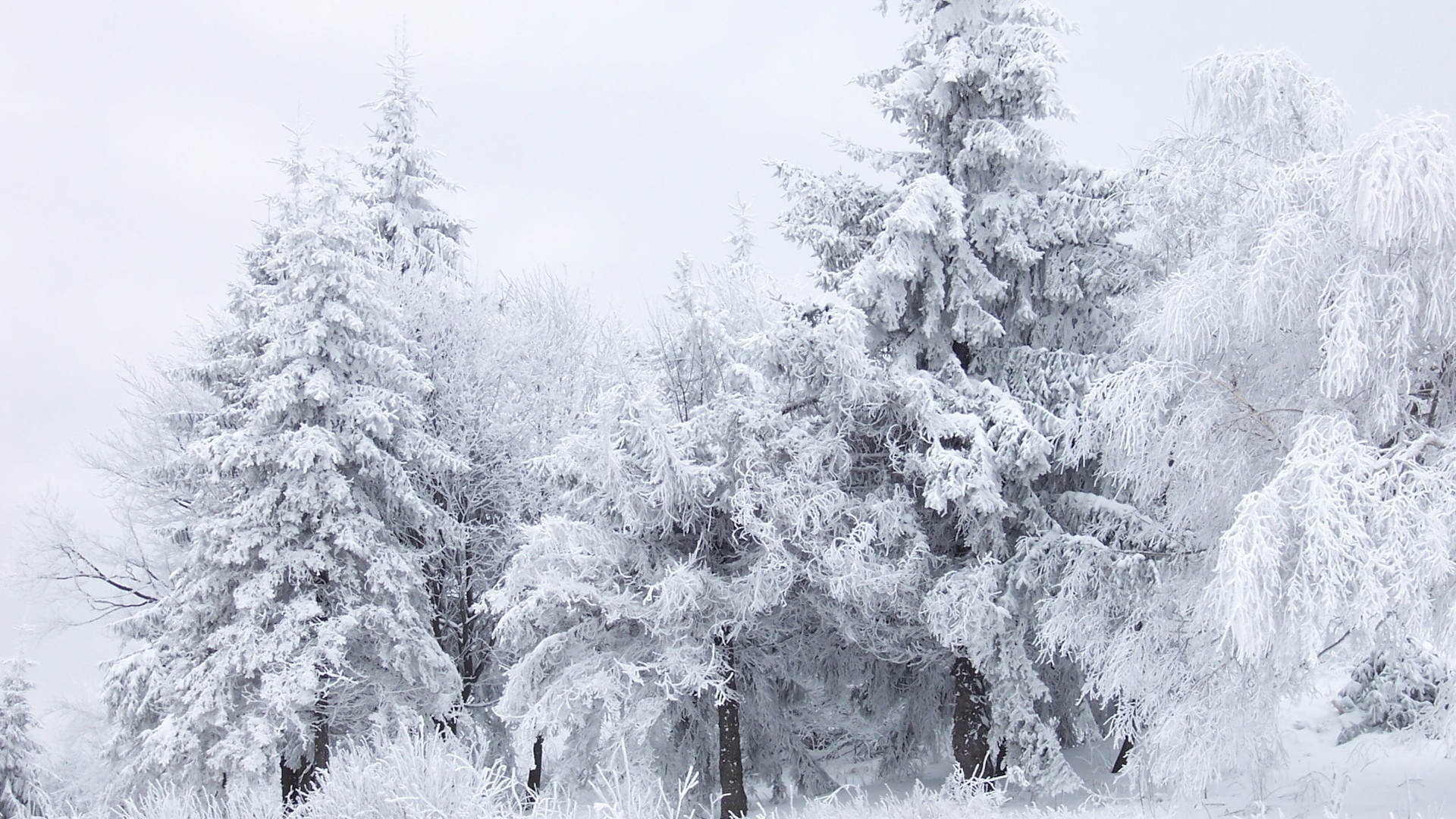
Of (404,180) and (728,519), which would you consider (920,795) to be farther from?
(404,180)

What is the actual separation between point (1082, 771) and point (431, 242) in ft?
50.5

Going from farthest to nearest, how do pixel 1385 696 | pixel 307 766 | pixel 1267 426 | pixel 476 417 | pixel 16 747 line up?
pixel 16 747 → pixel 476 417 → pixel 307 766 → pixel 1385 696 → pixel 1267 426

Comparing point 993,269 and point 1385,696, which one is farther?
point 1385,696

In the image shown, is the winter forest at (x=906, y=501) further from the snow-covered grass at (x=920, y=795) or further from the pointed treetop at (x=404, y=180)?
the pointed treetop at (x=404, y=180)

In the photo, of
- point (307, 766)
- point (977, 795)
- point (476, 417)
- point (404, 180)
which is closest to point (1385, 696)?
point (977, 795)

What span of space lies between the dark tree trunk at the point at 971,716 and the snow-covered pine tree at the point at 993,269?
0.02m

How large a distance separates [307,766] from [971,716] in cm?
931

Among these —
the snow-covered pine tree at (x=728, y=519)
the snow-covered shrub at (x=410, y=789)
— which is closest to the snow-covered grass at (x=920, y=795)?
the snow-covered shrub at (x=410, y=789)

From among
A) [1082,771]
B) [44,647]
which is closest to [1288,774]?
[1082,771]

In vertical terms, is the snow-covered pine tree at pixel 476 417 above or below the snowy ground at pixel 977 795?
above

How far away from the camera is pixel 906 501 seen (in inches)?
468

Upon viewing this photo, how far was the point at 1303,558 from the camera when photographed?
7531 millimetres

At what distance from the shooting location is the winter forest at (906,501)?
813 cm

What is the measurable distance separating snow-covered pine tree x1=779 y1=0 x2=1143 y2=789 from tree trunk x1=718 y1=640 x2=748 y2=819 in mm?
2732
